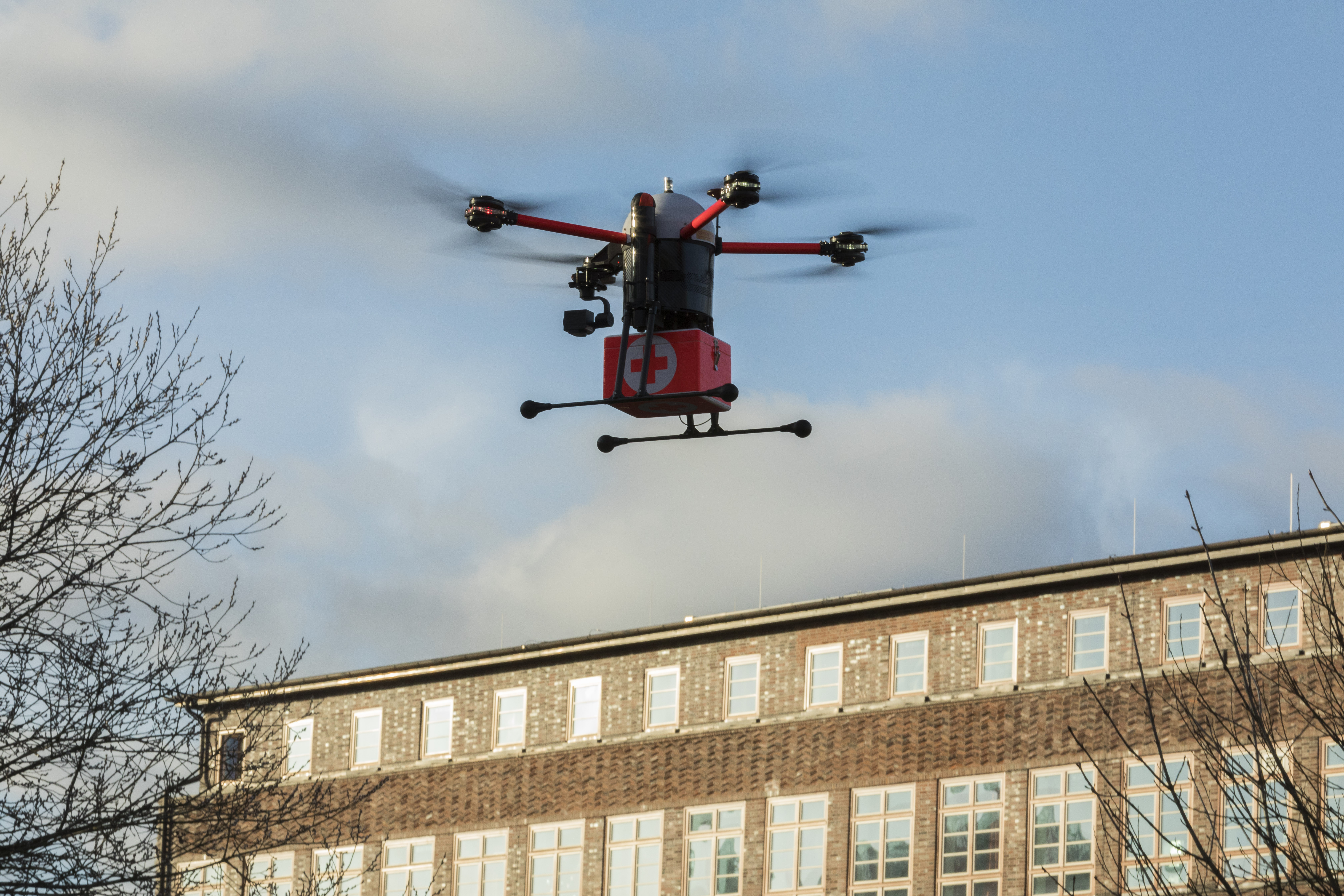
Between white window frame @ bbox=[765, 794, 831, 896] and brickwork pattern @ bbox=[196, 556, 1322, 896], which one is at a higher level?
brickwork pattern @ bbox=[196, 556, 1322, 896]

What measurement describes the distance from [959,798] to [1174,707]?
29.3 ft

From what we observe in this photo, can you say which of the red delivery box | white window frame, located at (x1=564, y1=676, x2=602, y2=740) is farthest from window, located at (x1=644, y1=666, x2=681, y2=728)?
the red delivery box

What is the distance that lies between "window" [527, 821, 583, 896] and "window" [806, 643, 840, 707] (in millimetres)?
5281

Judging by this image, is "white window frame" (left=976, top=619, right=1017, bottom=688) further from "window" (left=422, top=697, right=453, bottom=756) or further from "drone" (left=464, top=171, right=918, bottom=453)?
"drone" (left=464, top=171, right=918, bottom=453)

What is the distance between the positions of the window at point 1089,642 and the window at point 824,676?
14.5 feet

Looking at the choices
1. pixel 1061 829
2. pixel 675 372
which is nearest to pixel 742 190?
pixel 675 372

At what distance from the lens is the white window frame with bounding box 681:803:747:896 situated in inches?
1420

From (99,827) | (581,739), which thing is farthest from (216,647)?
(581,739)

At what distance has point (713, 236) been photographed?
54.5ft

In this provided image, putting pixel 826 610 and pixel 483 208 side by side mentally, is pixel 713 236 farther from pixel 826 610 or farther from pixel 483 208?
pixel 826 610

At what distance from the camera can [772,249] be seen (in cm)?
1692

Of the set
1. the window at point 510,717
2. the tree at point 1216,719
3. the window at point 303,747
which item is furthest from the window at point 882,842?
the window at point 303,747

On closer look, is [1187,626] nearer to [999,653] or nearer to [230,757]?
[999,653]

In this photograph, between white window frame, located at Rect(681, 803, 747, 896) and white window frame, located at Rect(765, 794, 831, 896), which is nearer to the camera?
white window frame, located at Rect(765, 794, 831, 896)
